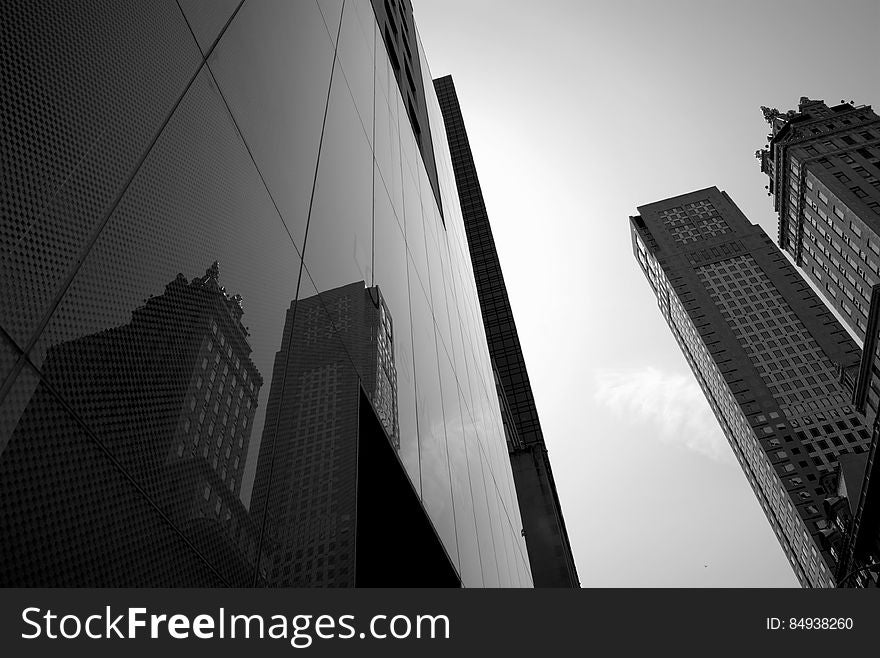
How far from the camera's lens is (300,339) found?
6.10m

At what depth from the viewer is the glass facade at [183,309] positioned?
279cm

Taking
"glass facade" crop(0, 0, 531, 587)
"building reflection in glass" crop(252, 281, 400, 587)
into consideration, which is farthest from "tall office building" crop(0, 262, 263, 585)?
"building reflection in glass" crop(252, 281, 400, 587)

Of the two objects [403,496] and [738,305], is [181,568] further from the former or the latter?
[738,305]

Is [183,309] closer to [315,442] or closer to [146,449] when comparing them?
[146,449]

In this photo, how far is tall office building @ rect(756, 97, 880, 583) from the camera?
88.4 meters

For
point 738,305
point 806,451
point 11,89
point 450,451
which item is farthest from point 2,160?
point 738,305

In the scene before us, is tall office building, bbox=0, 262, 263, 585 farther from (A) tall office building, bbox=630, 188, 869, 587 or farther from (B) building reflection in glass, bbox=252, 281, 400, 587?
(A) tall office building, bbox=630, 188, 869, 587

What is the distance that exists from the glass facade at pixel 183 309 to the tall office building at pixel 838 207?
83.7 metres

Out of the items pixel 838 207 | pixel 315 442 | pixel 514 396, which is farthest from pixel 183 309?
pixel 838 207

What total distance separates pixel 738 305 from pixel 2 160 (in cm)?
17796

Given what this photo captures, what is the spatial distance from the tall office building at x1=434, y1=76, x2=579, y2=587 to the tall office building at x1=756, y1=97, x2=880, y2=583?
3628 cm

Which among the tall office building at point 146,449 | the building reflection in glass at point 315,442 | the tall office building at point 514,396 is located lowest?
the tall office building at point 146,449

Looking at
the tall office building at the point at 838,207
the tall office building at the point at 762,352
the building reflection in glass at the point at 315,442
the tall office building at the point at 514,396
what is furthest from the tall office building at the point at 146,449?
the tall office building at the point at 762,352

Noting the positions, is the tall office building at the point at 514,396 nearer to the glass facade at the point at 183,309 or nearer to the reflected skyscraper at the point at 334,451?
the reflected skyscraper at the point at 334,451
